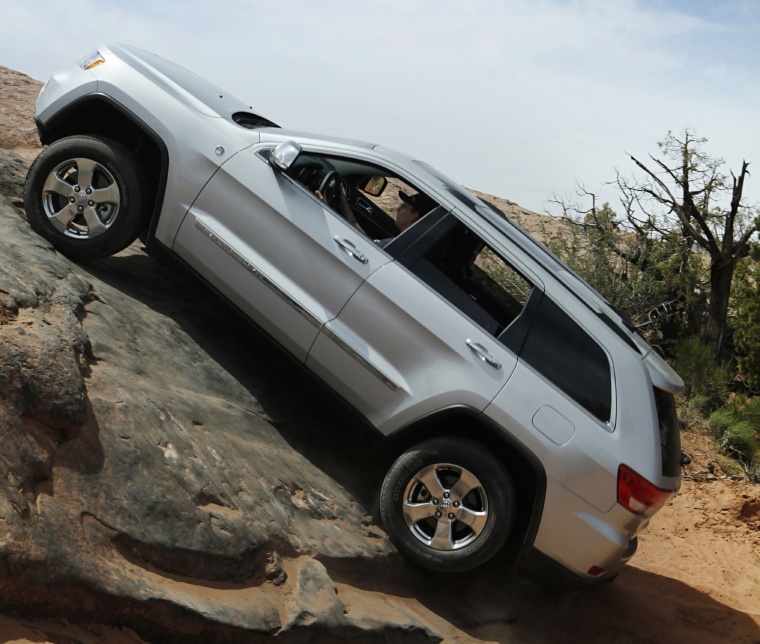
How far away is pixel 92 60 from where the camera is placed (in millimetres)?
6051

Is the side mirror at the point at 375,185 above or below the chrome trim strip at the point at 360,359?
above

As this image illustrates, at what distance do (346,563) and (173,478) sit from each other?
42.9 inches

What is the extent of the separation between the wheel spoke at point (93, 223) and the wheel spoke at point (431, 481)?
251cm

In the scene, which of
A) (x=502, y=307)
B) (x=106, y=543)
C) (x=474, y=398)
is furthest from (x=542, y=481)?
(x=106, y=543)

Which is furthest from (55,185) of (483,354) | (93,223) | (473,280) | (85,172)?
(483,354)

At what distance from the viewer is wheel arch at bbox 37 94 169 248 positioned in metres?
5.75

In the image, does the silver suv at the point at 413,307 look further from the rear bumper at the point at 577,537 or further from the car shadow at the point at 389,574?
the car shadow at the point at 389,574

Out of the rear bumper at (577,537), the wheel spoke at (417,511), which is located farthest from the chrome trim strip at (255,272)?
the rear bumper at (577,537)

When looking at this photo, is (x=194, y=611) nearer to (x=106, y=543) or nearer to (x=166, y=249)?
(x=106, y=543)

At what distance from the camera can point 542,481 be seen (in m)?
4.82

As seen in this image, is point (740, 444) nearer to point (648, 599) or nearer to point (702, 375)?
point (702, 375)

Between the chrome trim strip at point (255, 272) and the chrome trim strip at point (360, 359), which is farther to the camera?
the chrome trim strip at point (255, 272)

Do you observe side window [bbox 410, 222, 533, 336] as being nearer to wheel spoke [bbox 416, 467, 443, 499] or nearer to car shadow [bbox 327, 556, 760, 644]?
wheel spoke [bbox 416, 467, 443, 499]

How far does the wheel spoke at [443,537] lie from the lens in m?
4.97
